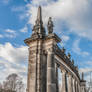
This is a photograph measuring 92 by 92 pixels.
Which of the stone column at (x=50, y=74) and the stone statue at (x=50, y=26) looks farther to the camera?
the stone statue at (x=50, y=26)

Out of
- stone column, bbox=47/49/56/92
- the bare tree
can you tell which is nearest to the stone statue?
stone column, bbox=47/49/56/92

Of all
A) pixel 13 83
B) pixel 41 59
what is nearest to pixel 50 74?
pixel 41 59

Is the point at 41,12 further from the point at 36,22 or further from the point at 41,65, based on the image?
the point at 41,65

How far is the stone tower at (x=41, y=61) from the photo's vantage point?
613 inches

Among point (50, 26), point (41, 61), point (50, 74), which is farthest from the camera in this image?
point (50, 26)

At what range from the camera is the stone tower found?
1556 cm

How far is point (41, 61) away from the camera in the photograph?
1647 cm

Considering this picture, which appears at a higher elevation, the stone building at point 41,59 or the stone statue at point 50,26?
the stone statue at point 50,26

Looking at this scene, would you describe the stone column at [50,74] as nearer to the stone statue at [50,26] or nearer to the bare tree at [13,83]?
the stone statue at [50,26]

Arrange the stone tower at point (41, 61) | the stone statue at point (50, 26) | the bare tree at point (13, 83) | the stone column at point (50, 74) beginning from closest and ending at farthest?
the stone column at point (50, 74), the stone tower at point (41, 61), the stone statue at point (50, 26), the bare tree at point (13, 83)

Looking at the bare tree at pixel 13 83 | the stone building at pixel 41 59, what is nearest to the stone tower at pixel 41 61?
the stone building at pixel 41 59

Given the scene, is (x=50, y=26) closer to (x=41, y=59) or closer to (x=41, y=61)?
(x=41, y=59)

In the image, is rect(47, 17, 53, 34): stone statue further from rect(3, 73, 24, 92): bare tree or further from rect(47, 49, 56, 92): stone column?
rect(3, 73, 24, 92): bare tree

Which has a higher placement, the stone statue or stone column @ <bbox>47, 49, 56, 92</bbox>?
the stone statue
